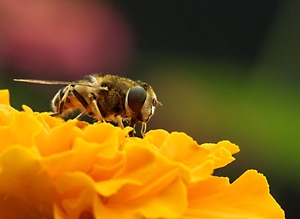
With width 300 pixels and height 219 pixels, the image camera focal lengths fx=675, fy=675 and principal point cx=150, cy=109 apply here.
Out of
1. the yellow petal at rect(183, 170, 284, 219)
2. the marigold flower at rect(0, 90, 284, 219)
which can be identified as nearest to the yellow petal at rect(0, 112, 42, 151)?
the marigold flower at rect(0, 90, 284, 219)

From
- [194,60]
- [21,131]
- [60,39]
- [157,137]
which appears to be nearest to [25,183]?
[21,131]

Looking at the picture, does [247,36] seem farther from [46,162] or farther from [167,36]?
[46,162]

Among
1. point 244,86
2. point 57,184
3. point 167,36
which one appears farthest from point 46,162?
point 167,36

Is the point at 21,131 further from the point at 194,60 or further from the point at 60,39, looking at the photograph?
the point at 194,60

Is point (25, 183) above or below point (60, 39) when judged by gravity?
above

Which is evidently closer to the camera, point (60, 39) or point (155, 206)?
point (155, 206)

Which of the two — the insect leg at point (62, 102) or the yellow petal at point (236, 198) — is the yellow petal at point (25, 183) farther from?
the insect leg at point (62, 102)

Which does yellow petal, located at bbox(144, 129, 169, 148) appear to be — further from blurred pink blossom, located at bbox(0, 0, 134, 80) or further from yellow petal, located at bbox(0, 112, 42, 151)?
blurred pink blossom, located at bbox(0, 0, 134, 80)
